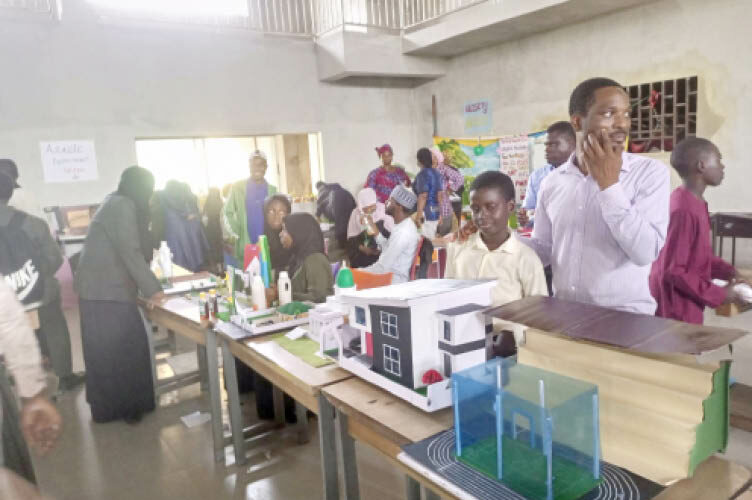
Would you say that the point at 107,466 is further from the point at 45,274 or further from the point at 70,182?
the point at 70,182

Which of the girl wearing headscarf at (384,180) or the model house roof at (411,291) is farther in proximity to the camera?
the girl wearing headscarf at (384,180)

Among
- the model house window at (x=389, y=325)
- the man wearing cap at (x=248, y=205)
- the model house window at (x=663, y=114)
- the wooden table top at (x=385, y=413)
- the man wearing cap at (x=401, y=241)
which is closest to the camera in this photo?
the wooden table top at (x=385, y=413)

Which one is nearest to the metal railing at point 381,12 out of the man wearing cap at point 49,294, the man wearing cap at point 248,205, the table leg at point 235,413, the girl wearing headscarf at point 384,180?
the girl wearing headscarf at point 384,180

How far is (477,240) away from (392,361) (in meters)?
0.77

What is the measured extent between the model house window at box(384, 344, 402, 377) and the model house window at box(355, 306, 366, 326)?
123mm

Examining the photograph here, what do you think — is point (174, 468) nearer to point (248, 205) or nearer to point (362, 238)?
point (248, 205)

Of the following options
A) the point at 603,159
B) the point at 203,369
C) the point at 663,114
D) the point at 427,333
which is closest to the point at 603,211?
the point at 603,159

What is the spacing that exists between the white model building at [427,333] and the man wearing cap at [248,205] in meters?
3.50

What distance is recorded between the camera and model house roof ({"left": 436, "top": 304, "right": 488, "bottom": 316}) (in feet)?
4.64

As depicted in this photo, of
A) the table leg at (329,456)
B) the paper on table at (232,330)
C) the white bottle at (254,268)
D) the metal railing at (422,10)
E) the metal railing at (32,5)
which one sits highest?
the metal railing at (422,10)

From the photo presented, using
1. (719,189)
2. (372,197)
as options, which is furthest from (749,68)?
(372,197)

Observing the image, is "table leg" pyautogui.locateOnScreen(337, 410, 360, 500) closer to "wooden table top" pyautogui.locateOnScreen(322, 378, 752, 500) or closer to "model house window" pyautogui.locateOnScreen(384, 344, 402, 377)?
"wooden table top" pyautogui.locateOnScreen(322, 378, 752, 500)

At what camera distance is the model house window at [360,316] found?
5.41 feet

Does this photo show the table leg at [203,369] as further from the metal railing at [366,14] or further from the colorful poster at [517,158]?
the metal railing at [366,14]
